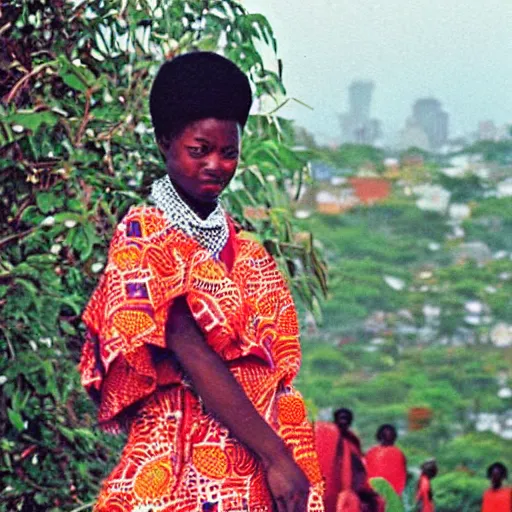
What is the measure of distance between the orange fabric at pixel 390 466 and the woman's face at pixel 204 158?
237 inches

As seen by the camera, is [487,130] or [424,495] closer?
[424,495]

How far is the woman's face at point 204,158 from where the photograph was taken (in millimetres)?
3125

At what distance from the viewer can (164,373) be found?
3104 millimetres

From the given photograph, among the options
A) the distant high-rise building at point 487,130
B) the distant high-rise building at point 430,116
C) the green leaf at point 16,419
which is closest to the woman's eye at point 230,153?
the green leaf at point 16,419

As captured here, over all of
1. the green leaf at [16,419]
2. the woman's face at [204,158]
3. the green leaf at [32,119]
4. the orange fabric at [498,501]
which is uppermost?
the woman's face at [204,158]

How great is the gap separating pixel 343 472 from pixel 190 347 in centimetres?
441

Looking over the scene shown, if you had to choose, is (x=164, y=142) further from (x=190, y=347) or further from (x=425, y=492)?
(x=425, y=492)

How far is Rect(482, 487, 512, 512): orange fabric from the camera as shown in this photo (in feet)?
30.6

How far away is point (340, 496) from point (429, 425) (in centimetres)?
405

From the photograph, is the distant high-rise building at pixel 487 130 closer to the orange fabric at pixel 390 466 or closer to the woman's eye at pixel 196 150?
the orange fabric at pixel 390 466

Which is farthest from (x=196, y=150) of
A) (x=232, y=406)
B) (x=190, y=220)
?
(x=232, y=406)

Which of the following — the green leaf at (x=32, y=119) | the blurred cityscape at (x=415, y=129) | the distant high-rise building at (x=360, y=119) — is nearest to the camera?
the green leaf at (x=32, y=119)

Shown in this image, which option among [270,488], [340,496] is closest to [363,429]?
[340,496]

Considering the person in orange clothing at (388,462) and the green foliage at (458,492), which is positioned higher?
the person in orange clothing at (388,462)
